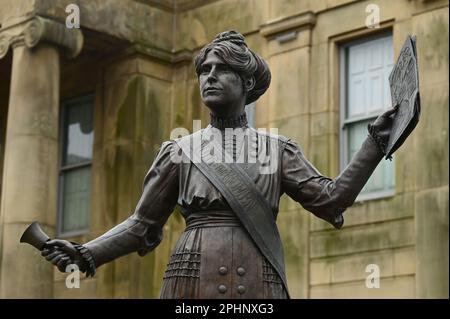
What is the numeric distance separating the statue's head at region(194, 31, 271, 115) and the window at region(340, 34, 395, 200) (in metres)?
14.5

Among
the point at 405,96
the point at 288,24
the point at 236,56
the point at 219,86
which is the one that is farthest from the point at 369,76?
the point at 405,96

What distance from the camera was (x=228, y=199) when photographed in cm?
729

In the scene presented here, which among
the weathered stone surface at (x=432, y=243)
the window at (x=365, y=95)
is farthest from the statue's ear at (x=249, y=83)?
the window at (x=365, y=95)

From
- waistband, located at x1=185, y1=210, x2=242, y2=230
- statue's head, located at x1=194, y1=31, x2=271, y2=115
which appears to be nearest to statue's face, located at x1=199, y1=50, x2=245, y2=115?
statue's head, located at x1=194, y1=31, x2=271, y2=115

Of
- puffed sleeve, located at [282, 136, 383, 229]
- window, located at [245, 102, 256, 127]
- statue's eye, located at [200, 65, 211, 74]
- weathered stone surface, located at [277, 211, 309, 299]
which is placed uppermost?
window, located at [245, 102, 256, 127]

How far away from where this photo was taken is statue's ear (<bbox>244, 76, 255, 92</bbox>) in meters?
7.64

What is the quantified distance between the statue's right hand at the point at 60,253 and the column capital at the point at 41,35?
16.6m

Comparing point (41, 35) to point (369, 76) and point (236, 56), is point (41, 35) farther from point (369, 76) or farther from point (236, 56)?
point (236, 56)

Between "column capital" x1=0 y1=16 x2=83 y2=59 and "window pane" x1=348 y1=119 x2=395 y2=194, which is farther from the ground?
"column capital" x1=0 y1=16 x2=83 y2=59

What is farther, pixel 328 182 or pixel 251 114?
pixel 251 114

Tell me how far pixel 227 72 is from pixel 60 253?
Result: 1.33 metres

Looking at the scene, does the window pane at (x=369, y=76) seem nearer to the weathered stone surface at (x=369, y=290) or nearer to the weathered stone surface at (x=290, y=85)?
the weathered stone surface at (x=290, y=85)

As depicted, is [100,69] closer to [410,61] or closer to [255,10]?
[255,10]

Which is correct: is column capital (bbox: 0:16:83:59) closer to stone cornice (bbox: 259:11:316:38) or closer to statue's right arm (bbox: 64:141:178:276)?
stone cornice (bbox: 259:11:316:38)
